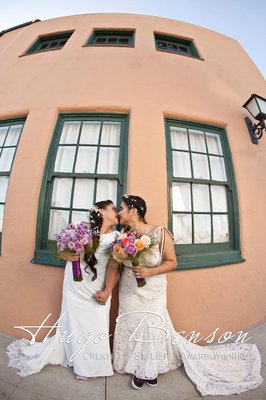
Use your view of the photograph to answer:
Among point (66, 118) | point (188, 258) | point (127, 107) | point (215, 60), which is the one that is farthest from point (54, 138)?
point (215, 60)

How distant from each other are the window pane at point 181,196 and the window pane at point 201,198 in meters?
0.11

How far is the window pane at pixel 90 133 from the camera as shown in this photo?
10.5 ft

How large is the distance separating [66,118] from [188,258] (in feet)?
9.58

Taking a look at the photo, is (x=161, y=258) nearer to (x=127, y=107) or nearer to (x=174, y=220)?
(x=174, y=220)

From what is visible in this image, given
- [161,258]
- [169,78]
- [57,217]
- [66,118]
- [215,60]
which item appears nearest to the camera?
[161,258]

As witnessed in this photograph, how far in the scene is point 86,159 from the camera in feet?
10.3

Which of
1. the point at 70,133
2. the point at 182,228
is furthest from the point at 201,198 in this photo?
the point at 70,133

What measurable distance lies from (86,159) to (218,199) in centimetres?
224

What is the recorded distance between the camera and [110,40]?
14.6 feet

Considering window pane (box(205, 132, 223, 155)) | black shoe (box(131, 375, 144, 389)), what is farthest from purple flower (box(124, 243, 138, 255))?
window pane (box(205, 132, 223, 155))

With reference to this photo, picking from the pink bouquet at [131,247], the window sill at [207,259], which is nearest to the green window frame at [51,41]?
the pink bouquet at [131,247]

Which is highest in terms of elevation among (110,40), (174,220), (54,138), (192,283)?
(110,40)

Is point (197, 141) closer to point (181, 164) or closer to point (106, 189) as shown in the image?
point (181, 164)

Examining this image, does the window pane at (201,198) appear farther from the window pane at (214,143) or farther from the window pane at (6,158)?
the window pane at (6,158)
